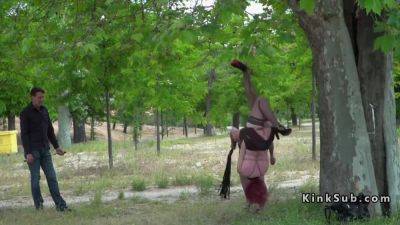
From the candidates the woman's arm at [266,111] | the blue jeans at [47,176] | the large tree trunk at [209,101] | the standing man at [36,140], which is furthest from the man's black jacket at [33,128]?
the large tree trunk at [209,101]

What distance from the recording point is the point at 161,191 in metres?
11.9

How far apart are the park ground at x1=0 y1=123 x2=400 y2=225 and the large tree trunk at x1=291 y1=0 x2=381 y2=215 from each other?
560 millimetres

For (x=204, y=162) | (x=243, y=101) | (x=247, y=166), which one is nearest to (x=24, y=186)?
(x=204, y=162)

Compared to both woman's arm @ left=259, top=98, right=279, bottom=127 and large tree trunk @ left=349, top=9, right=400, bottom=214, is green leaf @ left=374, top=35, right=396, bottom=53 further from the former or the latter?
woman's arm @ left=259, top=98, right=279, bottom=127

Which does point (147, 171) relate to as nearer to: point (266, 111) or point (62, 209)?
point (62, 209)

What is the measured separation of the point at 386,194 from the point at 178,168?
9440mm

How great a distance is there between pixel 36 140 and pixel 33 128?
20 centimetres

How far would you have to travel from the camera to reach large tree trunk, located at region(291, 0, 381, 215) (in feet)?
22.9

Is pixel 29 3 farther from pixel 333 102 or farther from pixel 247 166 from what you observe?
pixel 333 102

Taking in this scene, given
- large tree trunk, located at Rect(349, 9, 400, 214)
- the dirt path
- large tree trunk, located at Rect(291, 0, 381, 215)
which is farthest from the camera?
the dirt path

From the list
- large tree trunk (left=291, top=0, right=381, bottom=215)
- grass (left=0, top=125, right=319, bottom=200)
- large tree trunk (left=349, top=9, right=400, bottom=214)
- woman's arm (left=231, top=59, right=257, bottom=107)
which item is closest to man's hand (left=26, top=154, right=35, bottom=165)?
grass (left=0, top=125, right=319, bottom=200)

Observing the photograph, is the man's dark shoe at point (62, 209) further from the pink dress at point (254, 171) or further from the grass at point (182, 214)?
the pink dress at point (254, 171)

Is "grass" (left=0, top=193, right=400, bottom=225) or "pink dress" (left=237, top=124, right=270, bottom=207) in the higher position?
"pink dress" (left=237, top=124, right=270, bottom=207)

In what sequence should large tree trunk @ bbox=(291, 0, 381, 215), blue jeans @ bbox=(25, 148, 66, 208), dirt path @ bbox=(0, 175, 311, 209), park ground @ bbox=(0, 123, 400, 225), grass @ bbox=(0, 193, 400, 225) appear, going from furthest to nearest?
1. dirt path @ bbox=(0, 175, 311, 209)
2. blue jeans @ bbox=(25, 148, 66, 208)
3. park ground @ bbox=(0, 123, 400, 225)
4. grass @ bbox=(0, 193, 400, 225)
5. large tree trunk @ bbox=(291, 0, 381, 215)
